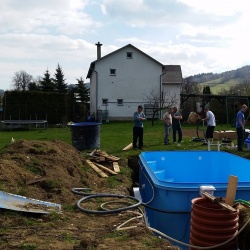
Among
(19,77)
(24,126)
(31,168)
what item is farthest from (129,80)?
(19,77)

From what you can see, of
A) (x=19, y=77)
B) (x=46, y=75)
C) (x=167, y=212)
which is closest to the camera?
(x=167, y=212)

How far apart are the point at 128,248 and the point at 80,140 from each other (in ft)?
30.9

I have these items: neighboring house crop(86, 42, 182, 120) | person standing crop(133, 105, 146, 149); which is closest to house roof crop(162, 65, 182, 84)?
neighboring house crop(86, 42, 182, 120)

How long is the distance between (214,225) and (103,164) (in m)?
6.25

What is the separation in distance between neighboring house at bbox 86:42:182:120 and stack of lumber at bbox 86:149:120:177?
24.6m

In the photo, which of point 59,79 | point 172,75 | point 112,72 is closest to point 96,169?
point 112,72

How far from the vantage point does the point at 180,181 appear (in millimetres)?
9555

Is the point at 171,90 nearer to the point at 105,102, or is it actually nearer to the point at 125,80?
the point at 125,80

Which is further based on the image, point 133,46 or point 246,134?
point 133,46

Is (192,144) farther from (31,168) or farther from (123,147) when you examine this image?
(31,168)

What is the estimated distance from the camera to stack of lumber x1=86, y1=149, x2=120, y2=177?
9963 millimetres

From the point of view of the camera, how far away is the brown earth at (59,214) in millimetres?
4281

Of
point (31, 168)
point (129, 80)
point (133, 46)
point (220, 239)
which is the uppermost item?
point (133, 46)

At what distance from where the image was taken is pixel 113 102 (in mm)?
35969
